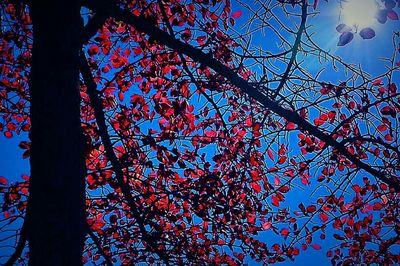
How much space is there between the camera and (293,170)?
490 centimetres

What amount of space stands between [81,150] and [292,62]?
2.76m

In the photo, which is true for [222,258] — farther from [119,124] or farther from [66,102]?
[66,102]

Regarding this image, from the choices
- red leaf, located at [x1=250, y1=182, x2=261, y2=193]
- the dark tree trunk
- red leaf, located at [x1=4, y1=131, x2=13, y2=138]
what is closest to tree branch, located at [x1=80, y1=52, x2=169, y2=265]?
the dark tree trunk

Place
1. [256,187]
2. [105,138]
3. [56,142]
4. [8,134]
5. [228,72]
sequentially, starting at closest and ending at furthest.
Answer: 1. [56,142]
2. [228,72]
3. [105,138]
4. [256,187]
5. [8,134]

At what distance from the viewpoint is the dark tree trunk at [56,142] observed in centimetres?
259

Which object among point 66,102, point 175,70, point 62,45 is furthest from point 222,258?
point 62,45

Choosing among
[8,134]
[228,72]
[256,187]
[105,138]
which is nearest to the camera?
[228,72]

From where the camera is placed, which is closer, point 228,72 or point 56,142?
point 56,142

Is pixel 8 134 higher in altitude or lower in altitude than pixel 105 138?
higher

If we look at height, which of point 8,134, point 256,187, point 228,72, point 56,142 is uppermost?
point 8,134

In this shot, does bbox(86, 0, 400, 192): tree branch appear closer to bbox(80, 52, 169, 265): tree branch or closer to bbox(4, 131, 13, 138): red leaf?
bbox(80, 52, 169, 265): tree branch

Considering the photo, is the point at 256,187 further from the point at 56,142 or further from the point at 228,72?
the point at 56,142

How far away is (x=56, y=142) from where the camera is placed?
284 cm

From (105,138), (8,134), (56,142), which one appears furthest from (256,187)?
(8,134)
